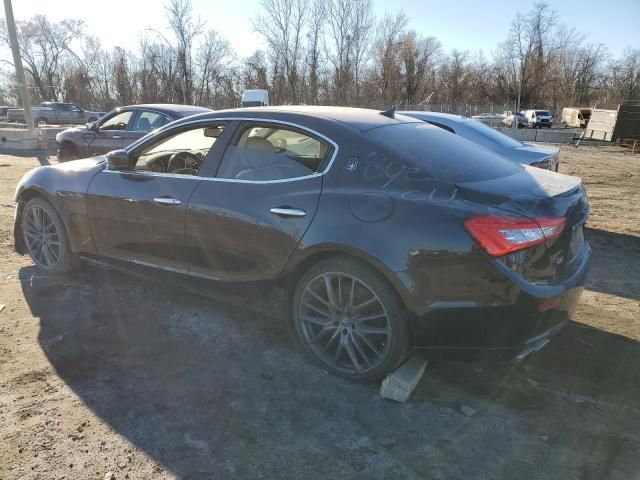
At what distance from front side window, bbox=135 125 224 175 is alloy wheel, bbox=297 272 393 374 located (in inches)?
54.0

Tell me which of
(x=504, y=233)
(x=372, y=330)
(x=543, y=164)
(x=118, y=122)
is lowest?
(x=372, y=330)

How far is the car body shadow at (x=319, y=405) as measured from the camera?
2.42 meters

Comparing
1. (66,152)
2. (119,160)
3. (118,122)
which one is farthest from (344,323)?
(66,152)

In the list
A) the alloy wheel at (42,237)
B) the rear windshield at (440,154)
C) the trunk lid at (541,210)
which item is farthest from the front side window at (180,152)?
the trunk lid at (541,210)

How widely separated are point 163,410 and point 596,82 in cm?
8113

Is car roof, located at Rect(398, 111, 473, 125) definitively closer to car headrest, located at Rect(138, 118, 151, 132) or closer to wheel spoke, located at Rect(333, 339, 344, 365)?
wheel spoke, located at Rect(333, 339, 344, 365)

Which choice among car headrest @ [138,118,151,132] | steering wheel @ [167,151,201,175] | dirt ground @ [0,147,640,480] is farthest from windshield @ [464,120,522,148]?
car headrest @ [138,118,151,132]

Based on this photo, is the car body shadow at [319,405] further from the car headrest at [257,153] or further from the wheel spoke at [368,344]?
the car headrest at [257,153]

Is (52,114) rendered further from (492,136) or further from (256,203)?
(256,203)

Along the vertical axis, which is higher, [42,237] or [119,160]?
[119,160]

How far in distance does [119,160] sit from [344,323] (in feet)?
7.61

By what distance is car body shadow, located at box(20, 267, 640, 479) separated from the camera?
95.1 inches

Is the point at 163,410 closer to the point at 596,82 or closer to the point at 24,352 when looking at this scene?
the point at 24,352

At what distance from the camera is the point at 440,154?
126 inches
